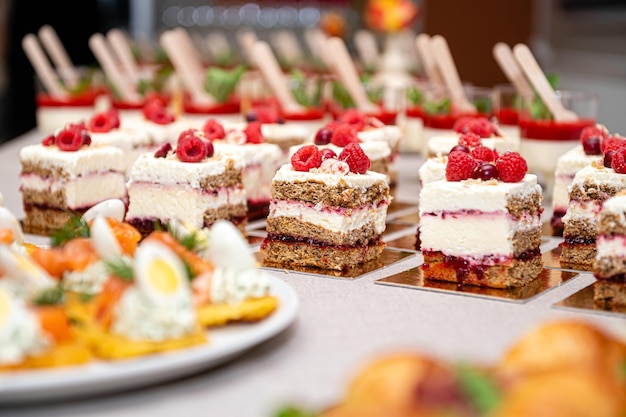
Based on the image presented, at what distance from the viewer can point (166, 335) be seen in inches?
115

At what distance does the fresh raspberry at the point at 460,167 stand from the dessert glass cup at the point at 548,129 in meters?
1.79

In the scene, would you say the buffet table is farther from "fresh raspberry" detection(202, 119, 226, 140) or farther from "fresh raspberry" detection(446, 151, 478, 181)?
"fresh raspberry" detection(202, 119, 226, 140)

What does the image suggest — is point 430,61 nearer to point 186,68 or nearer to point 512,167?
point 186,68

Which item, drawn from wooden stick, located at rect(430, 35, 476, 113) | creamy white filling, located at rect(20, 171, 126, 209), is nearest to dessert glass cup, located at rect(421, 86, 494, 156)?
wooden stick, located at rect(430, 35, 476, 113)

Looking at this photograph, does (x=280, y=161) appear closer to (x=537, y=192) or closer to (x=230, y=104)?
(x=230, y=104)

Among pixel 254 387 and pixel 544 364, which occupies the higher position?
pixel 544 364

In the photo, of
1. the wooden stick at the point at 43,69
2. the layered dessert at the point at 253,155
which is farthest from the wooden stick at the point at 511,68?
the wooden stick at the point at 43,69

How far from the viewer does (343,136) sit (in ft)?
17.7

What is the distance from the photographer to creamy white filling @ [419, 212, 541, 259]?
13.6ft

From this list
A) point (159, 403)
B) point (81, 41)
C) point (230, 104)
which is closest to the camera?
point (159, 403)

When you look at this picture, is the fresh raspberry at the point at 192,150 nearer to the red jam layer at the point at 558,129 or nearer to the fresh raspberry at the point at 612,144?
the fresh raspberry at the point at 612,144

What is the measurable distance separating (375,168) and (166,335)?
3.13 meters

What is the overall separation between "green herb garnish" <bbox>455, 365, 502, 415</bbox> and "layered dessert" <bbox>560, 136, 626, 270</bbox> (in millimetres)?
2442

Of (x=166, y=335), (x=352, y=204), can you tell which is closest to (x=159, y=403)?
(x=166, y=335)
